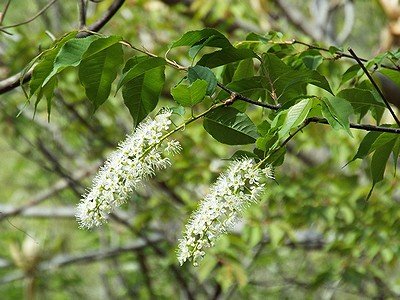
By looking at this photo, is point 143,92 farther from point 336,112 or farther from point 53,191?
point 53,191

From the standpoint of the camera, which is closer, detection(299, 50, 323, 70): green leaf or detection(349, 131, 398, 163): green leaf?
detection(349, 131, 398, 163): green leaf

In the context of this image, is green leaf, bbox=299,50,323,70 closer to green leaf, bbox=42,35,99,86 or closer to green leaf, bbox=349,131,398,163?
green leaf, bbox=349,131,398,163

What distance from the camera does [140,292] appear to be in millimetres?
4590

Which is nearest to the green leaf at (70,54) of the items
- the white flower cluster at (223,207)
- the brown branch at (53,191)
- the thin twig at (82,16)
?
the white flower cluster at (223,207)

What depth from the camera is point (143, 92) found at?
1.12 meters

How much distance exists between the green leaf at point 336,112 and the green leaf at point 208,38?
21 centimetres

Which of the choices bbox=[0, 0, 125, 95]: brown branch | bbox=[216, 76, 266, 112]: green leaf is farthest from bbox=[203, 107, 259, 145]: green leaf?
bbox=[0, 0, 125, 95]: brown branch

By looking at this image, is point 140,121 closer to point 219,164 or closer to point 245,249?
point 245,249

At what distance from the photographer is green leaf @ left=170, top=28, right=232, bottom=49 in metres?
1.10

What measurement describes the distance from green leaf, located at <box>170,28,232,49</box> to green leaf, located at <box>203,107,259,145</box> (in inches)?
4.5

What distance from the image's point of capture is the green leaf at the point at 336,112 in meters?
0.97

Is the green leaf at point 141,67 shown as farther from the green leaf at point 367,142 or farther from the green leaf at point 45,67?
the green leaf at point 367,142

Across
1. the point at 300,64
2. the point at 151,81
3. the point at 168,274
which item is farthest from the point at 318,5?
the point at 151,81

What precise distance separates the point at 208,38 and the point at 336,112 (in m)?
0.27
